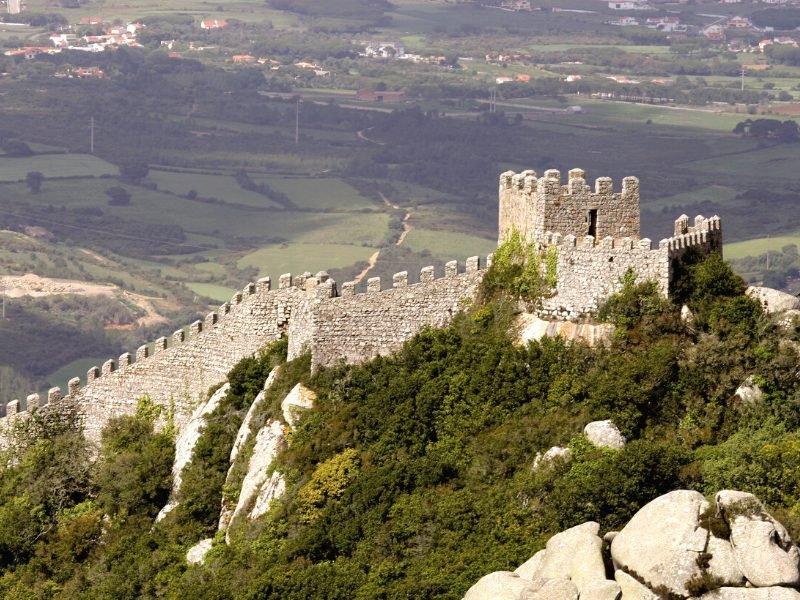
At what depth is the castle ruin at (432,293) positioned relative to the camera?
182 feet

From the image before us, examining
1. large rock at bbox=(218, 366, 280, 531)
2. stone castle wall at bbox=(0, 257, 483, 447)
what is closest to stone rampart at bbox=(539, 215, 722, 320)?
stone castle wall at bbox=(0, 257, 483, 447)

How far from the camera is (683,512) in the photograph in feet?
151

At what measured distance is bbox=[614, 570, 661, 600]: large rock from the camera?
44906 millimetres

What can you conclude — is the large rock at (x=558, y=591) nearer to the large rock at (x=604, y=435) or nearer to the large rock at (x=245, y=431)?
the large rock at (x=604, y=435)

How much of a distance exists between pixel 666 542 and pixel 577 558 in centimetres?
203

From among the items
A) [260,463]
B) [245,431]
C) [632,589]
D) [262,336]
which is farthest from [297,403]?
[632,589]

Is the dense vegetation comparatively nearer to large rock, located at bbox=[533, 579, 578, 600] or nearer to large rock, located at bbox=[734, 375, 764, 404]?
large rock, located at bbox=[734, 375, 764, 404]

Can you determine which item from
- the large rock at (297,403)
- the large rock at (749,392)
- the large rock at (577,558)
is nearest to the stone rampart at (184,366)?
the large rock at (297,403)

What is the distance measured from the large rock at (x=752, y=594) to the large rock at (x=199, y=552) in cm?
1652

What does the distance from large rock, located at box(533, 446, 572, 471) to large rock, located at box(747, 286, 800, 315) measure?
272 inches

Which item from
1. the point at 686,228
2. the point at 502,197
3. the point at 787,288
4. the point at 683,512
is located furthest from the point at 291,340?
the point at 787,288

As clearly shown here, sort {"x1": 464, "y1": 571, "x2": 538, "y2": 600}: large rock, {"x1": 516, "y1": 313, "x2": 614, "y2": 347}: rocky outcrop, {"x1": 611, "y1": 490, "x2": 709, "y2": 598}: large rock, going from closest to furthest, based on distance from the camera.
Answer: {"x1": 611, "y1": 490, "x2": 709, "y2": 598}: large rock → {"x1": 464, "y1": 571, "x2": 538, "y2": 600}: large rock → {"x1": 516, "y1": 313, "x2": 614, "y2": 347}: rocky outcrop

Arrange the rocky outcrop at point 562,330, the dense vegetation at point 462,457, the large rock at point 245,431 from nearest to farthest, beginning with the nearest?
the dense vegetation at point 462,457
the rocky outcrop at point 562,330
the large rock at point 245,431

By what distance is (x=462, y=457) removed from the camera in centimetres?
5447
